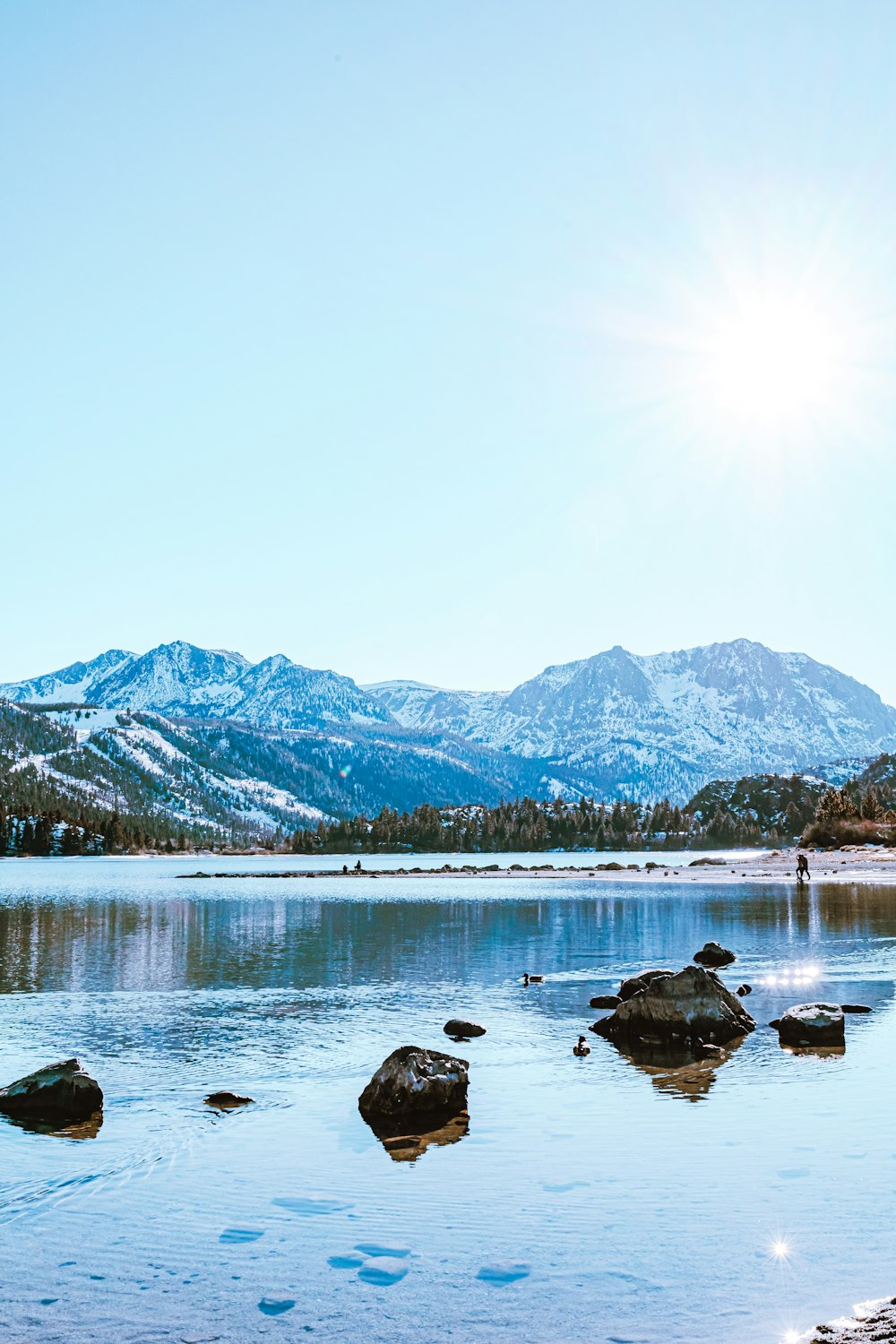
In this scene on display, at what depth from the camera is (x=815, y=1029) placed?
108 feet

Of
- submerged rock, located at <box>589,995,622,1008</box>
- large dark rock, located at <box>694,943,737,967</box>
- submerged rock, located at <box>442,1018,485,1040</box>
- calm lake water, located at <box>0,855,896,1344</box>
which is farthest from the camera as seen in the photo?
large dark rock, located at <box>694,943,737,967</box>

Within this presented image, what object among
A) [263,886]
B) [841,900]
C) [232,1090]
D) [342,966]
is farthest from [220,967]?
[263,886]

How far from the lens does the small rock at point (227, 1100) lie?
2608 centimetres

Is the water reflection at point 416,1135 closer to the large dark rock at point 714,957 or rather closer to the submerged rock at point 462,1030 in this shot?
the submerged rock at point 462,1030

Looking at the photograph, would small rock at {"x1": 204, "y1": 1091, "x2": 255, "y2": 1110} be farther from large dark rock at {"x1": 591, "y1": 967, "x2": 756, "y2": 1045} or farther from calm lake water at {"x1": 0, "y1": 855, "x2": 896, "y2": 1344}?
large dark rock at {"x1": 591, "y1": 967, "x2": 756, "y2": 1045}

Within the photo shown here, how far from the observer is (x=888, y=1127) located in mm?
23203

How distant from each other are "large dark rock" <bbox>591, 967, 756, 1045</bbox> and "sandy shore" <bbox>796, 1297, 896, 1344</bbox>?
68.4ft

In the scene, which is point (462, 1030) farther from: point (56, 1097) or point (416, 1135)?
point (56, 1097)

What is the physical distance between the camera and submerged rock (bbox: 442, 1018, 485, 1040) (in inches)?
1389

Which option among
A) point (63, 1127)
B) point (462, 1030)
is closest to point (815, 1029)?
point (462, 1030)

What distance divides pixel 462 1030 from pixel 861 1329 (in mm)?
23497

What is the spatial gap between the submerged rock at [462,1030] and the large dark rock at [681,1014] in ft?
13.9

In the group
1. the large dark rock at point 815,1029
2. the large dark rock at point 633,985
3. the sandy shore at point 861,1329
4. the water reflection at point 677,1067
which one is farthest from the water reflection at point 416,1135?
the large dark rock at point 633,985

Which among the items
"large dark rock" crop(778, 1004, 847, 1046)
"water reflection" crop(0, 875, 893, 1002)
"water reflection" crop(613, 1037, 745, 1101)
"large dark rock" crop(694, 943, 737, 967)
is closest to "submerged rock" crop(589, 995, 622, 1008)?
"water reflection" crop(613, 1037, 745, 1101)
